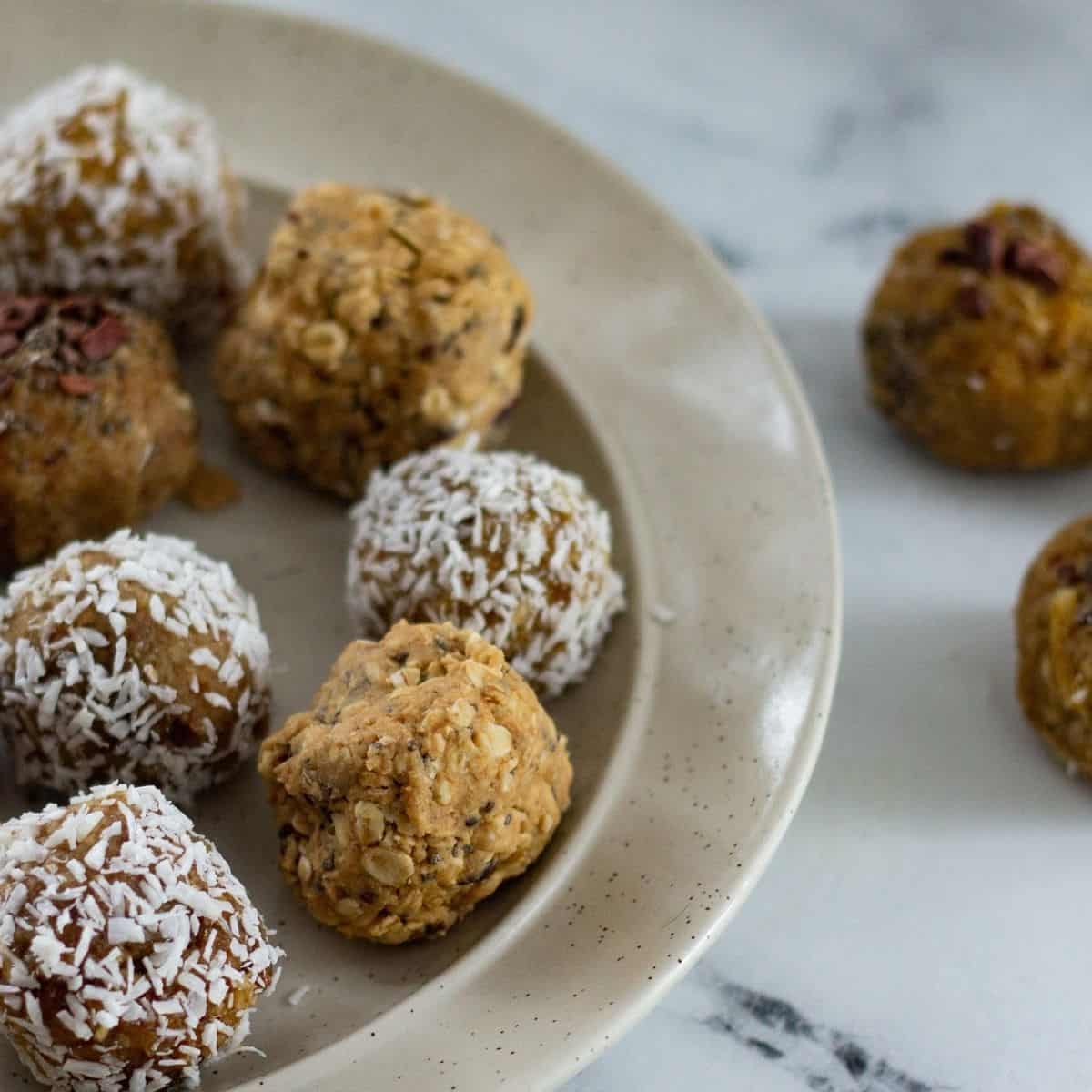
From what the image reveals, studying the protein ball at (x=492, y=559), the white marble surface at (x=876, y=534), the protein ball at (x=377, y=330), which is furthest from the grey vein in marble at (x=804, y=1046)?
the protein ball at (x=377, y=330)

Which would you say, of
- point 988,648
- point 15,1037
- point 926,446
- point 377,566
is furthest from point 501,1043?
point 926,446

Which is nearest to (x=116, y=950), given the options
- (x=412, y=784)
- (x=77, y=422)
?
(x=412, y=784)

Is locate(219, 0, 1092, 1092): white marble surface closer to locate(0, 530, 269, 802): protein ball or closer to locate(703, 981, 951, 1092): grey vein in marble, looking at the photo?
locate(703, 981, 951, 1092): grey vein in marble

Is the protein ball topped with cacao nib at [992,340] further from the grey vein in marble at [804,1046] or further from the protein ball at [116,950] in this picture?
the protein ball at [116,950]

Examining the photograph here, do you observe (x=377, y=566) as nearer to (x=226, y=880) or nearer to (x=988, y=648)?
(x=226, y=880)

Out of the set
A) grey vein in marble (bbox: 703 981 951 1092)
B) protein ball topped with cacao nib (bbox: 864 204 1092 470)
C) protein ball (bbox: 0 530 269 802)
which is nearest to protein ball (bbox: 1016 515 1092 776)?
protein ball topped with cacao nib (bbox: 864 204 1092 470)

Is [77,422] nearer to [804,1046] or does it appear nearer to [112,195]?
[112,195]
